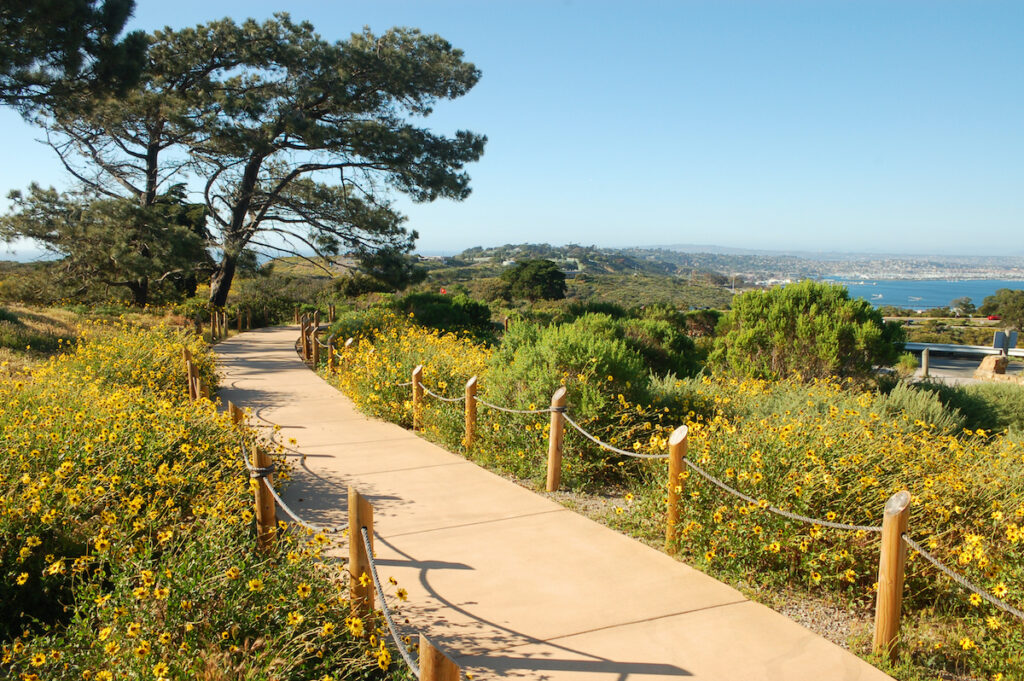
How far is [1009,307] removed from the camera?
4269 centimetres

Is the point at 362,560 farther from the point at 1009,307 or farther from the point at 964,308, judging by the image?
the point at 964,308

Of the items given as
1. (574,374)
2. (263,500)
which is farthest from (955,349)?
(263,500)

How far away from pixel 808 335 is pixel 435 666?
10005mm

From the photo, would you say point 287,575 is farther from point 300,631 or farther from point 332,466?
point 332,466

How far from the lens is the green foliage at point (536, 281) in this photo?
152ft

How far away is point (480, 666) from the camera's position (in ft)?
11.7

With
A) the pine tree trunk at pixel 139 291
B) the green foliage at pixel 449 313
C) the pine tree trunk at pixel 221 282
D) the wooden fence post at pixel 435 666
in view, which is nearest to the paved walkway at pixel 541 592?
the wooden fence post at pixel 435 666

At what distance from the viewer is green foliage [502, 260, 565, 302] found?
4625cm

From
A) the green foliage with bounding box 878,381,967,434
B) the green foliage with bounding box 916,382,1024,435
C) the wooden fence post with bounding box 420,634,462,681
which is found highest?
the wooden fence post with bounding box 420,634,462,681

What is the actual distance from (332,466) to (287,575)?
3960mm

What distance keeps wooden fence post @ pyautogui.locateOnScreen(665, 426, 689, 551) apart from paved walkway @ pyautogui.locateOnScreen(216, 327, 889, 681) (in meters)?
0.19

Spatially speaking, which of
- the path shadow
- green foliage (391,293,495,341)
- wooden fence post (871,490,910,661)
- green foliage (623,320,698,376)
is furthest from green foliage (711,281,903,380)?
green foliage (391,293,495,341)

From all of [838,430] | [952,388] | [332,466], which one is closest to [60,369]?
[332,466]

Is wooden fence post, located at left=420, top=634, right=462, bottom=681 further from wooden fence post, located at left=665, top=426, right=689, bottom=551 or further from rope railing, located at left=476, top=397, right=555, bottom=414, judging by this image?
rope railing, located at left=476, top=397, right=555, bottom=414
